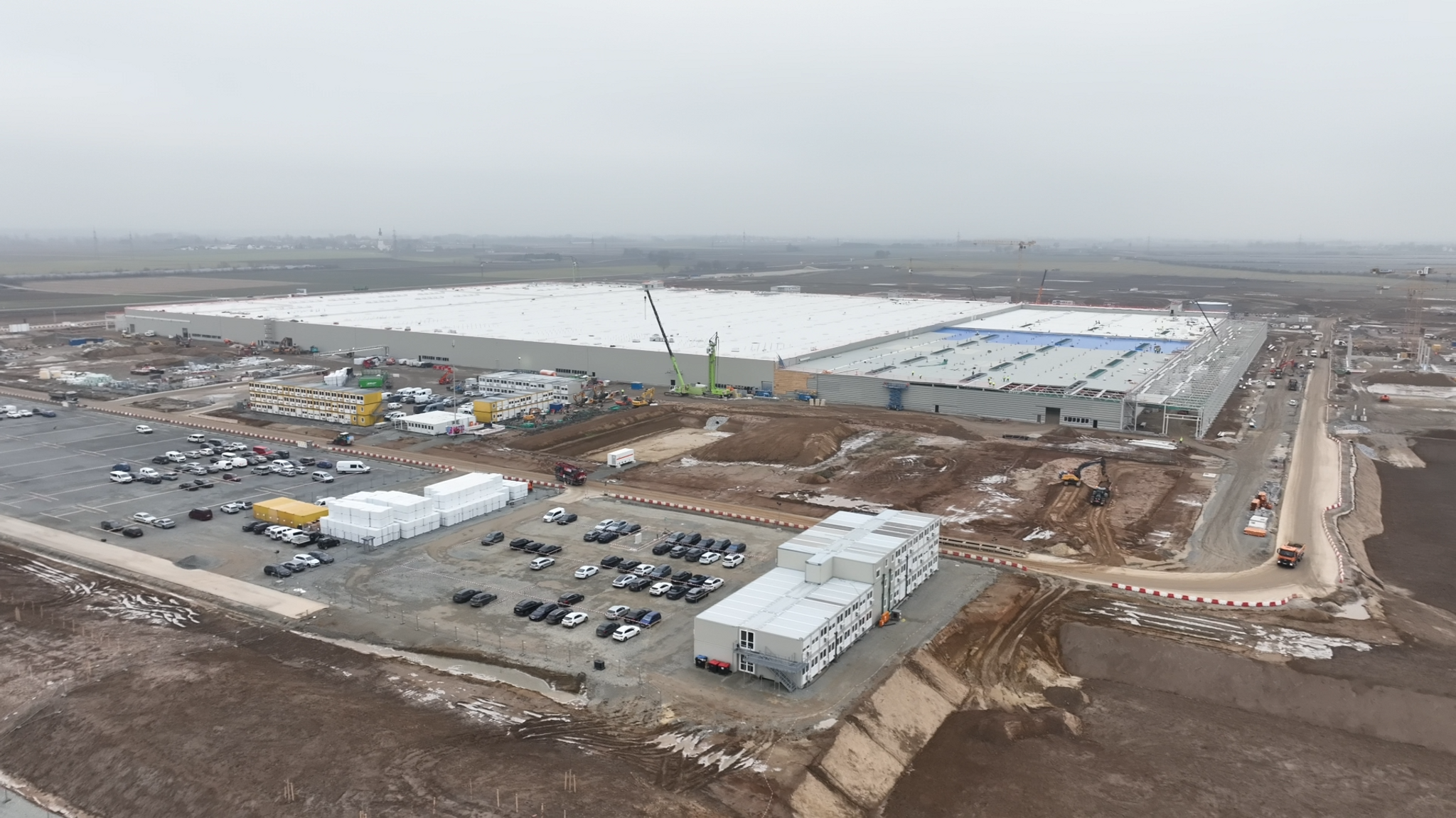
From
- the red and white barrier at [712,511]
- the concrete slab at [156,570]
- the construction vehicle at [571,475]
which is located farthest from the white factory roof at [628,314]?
the concrete slab at [156,570]

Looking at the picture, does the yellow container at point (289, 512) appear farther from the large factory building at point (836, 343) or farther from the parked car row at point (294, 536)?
→ the large factory building at point (836, 343)

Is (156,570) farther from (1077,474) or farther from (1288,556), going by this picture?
(1288,556)

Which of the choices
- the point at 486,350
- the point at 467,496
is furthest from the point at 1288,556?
the point at 486,350

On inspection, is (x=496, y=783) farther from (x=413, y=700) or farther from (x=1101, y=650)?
(x=1101, y=650)

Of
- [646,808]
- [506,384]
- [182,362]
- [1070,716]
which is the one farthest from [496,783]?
[182,362]

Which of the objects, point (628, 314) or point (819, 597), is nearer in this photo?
point (819, 597)

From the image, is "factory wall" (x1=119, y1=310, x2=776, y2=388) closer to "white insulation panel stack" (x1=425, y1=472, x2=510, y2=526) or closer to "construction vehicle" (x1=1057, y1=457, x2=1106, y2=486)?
"construction vehicle" (x1=1057, y1=457, x2=1106, y2=486)

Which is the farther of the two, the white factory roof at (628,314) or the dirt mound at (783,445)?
the white factory roof at (628,314)

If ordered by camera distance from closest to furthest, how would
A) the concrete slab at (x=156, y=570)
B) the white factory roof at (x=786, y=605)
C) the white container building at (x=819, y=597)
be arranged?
the white container building at (x=819, y=597), the white factory roof at (x=786, y=605), the concrete slab at (x=156, y=570)
